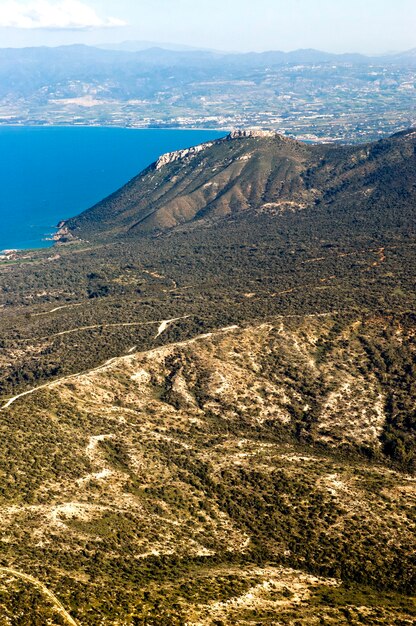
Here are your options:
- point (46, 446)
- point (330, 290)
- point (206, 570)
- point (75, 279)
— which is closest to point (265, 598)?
point (206, 570)

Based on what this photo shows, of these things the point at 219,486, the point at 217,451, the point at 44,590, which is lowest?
the point at 219,486

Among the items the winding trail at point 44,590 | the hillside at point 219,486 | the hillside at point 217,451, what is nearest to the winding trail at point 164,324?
the hillside at point 217,451

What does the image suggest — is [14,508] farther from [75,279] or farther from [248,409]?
[75,279]

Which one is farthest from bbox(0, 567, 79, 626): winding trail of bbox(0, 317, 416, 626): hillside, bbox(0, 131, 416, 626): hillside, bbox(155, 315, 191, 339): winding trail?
bbox(155, 315, 191, 339): winding trail

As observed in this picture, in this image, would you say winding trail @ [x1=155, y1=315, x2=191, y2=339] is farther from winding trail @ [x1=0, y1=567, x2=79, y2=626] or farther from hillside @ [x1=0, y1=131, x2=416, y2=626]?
winding trail @ [x1=0, y1=567, x2=79, y2=626]

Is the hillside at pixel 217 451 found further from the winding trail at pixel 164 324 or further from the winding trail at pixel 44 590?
the winding trail at pixel 164 324

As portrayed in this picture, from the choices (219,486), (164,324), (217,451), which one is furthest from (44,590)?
(164,324)

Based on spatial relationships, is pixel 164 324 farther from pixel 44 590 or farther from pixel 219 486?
pixel 44 590
